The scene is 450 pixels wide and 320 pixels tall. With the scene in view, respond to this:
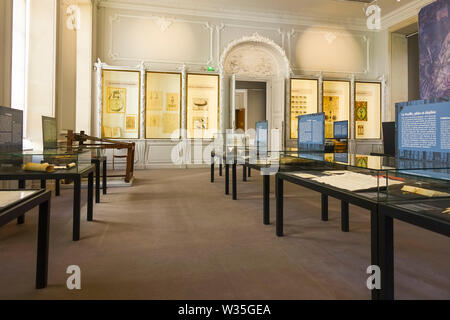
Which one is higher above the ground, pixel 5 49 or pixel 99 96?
pixel 99 96

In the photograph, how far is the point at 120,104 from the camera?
8695 mm

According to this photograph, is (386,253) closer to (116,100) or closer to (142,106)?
(142,106)

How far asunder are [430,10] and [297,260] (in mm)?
9349

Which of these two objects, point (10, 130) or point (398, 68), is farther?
point (398, 68)

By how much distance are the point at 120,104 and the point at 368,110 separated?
7.91 meters

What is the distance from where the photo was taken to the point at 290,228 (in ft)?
10.0

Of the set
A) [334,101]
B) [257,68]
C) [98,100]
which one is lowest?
[98,100]

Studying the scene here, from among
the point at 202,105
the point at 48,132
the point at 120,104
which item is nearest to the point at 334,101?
the point at 202,105

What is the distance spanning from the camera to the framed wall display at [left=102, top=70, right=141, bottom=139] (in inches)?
337

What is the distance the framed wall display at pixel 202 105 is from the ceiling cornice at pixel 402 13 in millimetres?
6054

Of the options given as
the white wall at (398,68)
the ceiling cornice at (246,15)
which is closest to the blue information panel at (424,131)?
the ceiling cornice at (246,15)

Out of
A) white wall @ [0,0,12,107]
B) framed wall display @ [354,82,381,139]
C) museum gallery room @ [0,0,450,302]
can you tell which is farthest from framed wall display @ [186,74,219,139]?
white wall @ [0,0,12,107]
